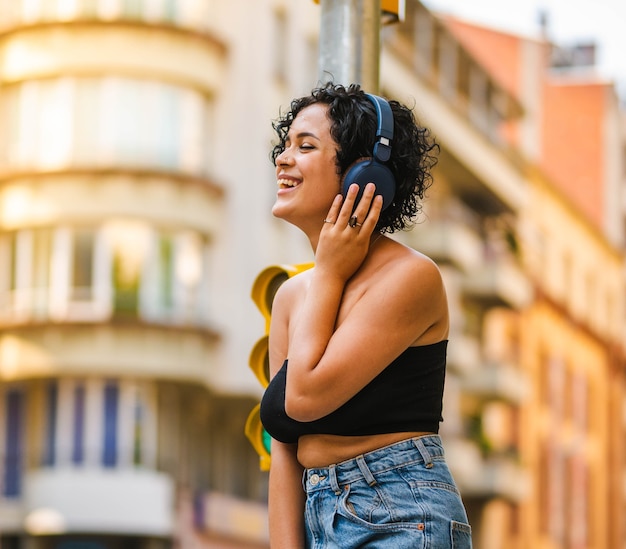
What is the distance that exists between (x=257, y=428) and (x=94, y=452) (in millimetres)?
25269

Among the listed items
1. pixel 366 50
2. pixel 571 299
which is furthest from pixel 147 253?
pixel 571 299

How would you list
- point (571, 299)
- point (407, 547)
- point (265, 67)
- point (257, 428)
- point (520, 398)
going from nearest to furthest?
point (407, 547)
point (257, 428)
point (265, 67)
point (520, 398)
point (571, 299)

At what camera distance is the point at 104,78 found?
3089 cm

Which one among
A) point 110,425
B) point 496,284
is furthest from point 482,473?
point 110,425

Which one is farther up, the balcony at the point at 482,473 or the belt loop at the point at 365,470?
the belt loop at the point at 365,470

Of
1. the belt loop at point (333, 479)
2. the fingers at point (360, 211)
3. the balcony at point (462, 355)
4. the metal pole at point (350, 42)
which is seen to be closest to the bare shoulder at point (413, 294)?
the fingers at point (360, 211)

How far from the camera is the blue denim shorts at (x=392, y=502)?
3.68 meters

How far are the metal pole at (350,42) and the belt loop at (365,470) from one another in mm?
1881

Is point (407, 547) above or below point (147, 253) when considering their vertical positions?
below

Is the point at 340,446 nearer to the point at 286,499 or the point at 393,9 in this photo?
the point at 286,499

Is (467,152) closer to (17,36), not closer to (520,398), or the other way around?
(520,398)

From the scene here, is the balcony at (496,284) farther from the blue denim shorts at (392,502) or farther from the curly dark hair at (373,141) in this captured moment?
the blue denim shorts at (392,502)

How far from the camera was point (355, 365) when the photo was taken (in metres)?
3.78

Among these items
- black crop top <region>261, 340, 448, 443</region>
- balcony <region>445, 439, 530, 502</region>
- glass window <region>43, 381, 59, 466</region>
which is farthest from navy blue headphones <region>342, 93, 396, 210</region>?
balcony <region>445, 439, 530, 502</region>
